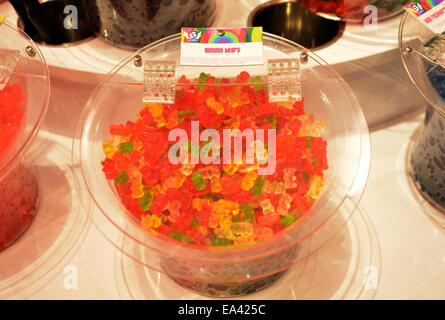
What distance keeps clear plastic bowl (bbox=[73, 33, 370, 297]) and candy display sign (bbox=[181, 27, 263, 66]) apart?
3.3 inches

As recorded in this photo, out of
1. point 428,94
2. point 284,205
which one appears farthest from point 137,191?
point 428,94

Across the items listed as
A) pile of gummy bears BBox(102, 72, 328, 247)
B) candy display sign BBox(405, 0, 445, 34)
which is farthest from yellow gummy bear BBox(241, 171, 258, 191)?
candy display sign BBox(405, 0, 445, 34)

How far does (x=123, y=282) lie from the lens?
1.11 meters

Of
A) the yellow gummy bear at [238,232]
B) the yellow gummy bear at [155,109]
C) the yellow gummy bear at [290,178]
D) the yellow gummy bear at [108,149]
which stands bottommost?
the yellow gummy bear at [238,232]

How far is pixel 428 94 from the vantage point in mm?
946

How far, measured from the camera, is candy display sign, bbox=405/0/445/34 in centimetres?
102

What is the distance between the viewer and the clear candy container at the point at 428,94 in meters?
0.96

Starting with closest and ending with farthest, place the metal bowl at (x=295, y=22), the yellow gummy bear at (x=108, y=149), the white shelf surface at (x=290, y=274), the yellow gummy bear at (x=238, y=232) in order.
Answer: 1. the yellow gummy bear at (x=238, y=232)
2. the yellow gummy bear at (x=108, y=149)
3. the white shelf surface at (x=290, y=274)
4. the metal bowl at (x=295, y=22)

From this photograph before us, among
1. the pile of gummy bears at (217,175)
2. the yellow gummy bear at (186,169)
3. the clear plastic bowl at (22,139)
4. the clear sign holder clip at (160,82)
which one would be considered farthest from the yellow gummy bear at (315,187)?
the clear plastic bowl at (22,139)

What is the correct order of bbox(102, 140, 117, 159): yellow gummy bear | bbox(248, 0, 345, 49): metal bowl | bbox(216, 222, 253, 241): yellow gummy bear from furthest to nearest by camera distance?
bbox(248, 0, 345, 49): metal bowl < bbox(102, 140, 117, 159): yellow gummy bear < bbox(216, 222, 253, 241): yellow gummy bear

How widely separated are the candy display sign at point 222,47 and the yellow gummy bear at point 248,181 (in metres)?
0.27

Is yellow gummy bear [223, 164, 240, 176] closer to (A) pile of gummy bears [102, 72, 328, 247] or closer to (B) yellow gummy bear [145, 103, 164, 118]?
(A) pile of gummy bears [102, 72, 328, 247]

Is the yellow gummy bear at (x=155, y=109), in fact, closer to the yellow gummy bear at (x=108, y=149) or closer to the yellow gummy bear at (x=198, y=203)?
the yellow gummy bear at (x=108, y=149)
